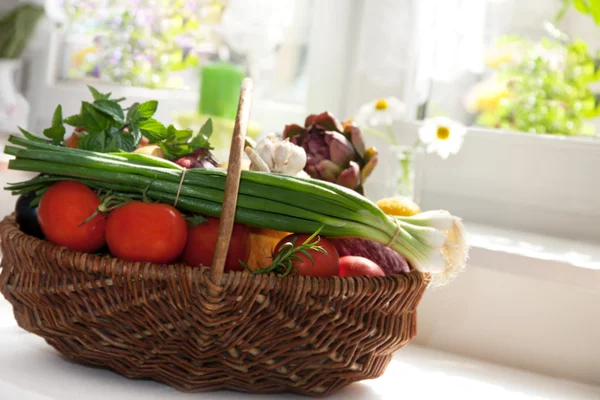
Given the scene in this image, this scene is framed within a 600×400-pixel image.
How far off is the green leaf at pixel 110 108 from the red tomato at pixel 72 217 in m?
0.10

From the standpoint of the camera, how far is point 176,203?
2.36 feet

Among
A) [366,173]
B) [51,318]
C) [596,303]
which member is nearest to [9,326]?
[51,318]

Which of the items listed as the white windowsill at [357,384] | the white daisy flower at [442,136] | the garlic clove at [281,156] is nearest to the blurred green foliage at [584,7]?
the white daisy flower at [442,136]

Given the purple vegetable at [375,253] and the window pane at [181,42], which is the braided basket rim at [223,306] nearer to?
the purple vegetable at [375,253]

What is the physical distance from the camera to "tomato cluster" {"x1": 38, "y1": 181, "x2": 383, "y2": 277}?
0.68 m

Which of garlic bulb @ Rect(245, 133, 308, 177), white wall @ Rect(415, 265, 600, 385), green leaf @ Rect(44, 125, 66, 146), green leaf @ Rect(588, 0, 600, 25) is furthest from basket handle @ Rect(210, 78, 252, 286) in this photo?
green leaf @ Rect(588, 0, 600, 25)

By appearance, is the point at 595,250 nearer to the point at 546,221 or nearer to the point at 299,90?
the point at 546,221

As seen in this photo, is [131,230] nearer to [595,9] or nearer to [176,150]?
[176,150]

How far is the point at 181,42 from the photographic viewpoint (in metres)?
1.85

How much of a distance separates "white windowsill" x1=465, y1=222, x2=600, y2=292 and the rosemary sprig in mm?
426

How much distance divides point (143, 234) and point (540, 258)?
0.58m

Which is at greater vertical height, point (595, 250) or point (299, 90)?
point (299, 90)

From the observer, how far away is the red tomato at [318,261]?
698mm

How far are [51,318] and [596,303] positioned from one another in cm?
68
